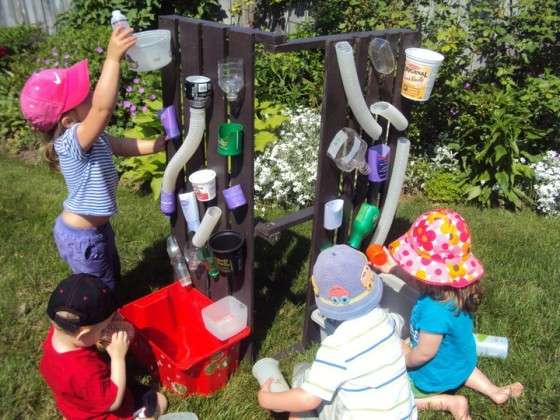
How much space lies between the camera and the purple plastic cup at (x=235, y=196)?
2.52 m

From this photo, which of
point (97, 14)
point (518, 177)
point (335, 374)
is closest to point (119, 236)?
point (335, 374)

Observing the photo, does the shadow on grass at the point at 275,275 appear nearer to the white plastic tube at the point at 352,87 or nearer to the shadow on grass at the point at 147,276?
the shadow on grass at the point at 147,276

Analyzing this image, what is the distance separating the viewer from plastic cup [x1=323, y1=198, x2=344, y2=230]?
2.69 meters

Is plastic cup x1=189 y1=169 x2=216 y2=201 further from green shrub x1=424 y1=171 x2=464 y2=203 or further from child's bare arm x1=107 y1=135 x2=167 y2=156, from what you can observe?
green shrub x1=424 y1=171 x2=464 y2=203

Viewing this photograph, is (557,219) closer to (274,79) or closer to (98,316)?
(274,79)

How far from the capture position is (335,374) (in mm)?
1947

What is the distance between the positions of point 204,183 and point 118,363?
A: 2.90 feet

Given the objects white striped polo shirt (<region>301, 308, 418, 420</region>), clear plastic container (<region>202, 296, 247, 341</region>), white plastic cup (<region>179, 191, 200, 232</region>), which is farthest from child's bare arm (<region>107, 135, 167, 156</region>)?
white striped polo shirt (<region>301, 308, 418, 420</region>)

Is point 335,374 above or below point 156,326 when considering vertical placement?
above

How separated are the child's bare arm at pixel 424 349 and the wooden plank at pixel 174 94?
135 cm

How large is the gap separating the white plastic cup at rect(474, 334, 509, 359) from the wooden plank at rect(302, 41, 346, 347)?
3.25 feet

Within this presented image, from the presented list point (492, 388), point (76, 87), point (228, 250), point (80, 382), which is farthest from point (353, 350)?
point (76, 87)

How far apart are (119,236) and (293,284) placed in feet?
4.49

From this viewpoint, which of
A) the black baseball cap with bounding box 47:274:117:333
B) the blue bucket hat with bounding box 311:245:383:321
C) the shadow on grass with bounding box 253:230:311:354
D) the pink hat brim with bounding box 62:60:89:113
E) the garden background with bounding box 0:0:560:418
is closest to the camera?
the blue bucket hat with bounding box 311:245:383:321
